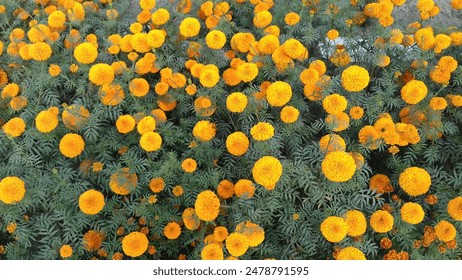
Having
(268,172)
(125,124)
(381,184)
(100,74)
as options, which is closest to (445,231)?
(381,184)

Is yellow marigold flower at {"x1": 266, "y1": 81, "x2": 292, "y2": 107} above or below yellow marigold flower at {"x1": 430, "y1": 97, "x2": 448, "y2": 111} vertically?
above

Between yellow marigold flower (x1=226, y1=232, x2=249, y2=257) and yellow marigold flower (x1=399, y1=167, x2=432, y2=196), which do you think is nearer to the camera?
yellow marigold flower (x1=226, y1=232, x2=249, y2=257)

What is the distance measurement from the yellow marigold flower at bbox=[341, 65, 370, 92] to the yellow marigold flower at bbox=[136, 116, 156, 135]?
3.51 feet

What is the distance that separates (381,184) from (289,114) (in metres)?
0.64

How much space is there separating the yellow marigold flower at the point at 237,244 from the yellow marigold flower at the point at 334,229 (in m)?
0.37

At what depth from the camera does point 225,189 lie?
2396mm

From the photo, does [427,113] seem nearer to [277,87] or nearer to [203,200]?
[277,87]

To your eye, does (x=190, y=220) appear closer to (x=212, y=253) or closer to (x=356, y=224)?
(x=212, y=253)

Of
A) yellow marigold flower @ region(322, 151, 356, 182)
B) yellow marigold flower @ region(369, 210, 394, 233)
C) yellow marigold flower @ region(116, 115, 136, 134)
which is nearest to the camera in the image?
yellow marigold flower @ region(322, 151, 356, 182)

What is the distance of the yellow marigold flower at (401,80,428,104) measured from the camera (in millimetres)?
2496

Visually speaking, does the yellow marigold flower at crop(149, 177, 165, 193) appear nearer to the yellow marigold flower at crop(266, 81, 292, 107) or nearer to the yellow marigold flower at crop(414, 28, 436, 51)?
the yellow marigold flower at crop(266, 81, 292, 107)

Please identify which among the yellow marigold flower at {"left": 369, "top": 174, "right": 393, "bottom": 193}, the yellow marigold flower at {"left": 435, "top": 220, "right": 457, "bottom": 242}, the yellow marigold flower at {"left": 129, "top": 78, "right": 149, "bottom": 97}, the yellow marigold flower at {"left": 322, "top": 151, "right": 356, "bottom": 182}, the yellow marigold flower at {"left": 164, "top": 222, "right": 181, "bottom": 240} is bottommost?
the yellow marigold flower at {"left": 164, "top": 222, "right": 181, "bottom": 240}

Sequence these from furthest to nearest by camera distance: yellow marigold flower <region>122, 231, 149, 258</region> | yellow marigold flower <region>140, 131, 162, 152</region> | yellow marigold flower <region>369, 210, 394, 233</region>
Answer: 1. yellow marigold flower <region>140, 131, 162, 152</region>
2. yellow marigold flower <region>122, 231, 149, 258</region>
3. yellow marigold flower <region>369, 210, 394, 233</region>

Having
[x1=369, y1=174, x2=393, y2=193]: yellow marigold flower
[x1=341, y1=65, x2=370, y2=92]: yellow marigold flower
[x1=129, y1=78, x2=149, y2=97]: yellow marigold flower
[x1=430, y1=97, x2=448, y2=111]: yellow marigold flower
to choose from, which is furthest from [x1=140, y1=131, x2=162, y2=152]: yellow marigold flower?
[x1=430, y1=97, x2=448, y2=111]: yellow marigold flower
